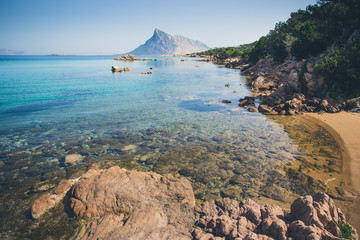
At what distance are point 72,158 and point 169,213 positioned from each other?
936cm

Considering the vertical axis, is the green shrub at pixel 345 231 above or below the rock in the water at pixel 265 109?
above

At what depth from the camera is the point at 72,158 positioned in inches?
514

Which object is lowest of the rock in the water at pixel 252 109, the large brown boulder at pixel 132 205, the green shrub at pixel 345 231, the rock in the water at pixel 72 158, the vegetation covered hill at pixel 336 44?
the rock in the water at pixel 72 158

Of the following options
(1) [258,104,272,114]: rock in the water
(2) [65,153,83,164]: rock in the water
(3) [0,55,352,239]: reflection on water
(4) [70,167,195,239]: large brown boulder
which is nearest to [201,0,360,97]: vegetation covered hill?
(1) [258,104,272,114]: rock in the water

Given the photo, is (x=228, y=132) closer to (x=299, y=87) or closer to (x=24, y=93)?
(x=299, y=87)

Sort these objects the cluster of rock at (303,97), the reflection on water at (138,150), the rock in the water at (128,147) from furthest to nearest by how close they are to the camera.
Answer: the cluster of rock at (303,97), the rock in the water at (128,147), the reflection on water at (138,150)

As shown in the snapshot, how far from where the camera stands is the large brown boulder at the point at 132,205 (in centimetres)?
630

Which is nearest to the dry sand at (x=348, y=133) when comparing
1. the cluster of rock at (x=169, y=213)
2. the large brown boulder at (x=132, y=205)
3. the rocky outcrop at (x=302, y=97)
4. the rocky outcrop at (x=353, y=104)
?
the rocky outcrop at (x=353, y=104)

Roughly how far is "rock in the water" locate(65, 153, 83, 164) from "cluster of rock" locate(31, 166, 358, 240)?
13.6 ft

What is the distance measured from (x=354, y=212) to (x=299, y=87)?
23861 millimetres

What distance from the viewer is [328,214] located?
626 cm

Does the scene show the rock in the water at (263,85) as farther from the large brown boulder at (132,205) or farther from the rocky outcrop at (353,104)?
the large brown boulder at (132,205)

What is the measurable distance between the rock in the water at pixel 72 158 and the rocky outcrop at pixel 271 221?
965 centimetres

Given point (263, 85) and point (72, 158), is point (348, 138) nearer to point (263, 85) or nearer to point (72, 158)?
point (72, 158)
